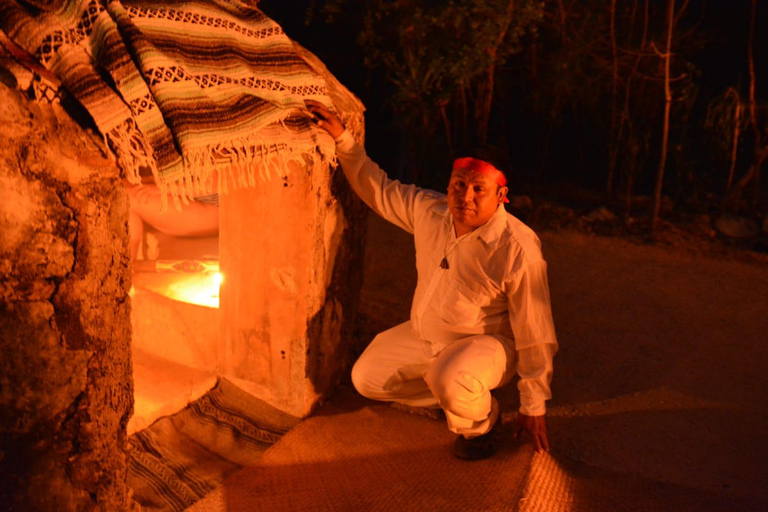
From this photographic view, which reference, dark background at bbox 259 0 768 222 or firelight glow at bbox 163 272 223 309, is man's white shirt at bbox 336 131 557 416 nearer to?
firelight glow at bbox 163 272 223 309

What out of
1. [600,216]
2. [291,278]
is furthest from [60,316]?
[600,216]

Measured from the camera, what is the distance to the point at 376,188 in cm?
329

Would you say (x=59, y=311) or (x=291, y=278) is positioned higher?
(x=59, y=311)

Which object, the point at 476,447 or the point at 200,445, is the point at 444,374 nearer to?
the point at 476,447

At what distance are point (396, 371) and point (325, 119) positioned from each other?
1.30 m

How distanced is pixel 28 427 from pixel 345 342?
192 centimetres

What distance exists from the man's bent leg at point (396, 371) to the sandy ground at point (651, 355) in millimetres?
581

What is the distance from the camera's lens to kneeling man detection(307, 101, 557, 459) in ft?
9.52

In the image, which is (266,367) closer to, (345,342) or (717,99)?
(345,342)

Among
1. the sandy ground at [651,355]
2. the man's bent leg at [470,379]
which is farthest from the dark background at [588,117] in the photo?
the man's bent leg at [470,379]

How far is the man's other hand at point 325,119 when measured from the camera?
9.50ft

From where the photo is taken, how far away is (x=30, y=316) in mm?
1930

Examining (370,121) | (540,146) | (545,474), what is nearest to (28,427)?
(545,474)

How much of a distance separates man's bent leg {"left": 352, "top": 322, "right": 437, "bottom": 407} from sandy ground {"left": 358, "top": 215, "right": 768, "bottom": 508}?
581mm
